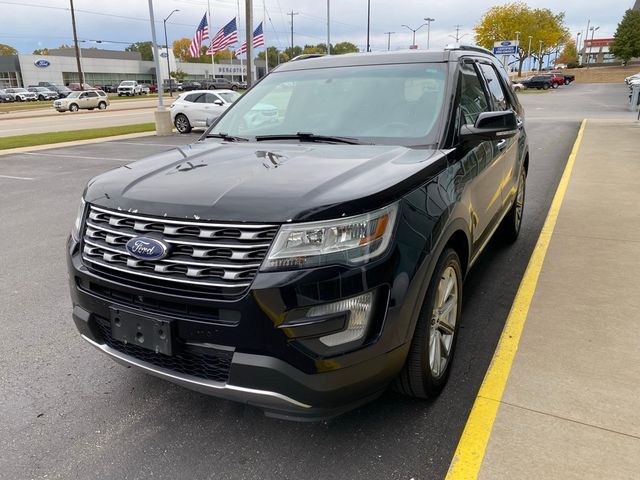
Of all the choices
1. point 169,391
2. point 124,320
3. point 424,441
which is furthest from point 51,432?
point 424,441

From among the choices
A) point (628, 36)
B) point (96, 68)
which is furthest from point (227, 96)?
point (628, 36)

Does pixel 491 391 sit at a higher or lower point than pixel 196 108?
lower

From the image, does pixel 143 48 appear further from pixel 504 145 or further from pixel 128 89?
pixel 504 145

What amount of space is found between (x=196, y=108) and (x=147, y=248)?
1839 cm

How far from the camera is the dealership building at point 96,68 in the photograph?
77062mm

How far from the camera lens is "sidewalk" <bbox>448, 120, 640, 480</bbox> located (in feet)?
7.93

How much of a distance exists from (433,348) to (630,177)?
306 inches

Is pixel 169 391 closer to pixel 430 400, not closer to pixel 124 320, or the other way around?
pixel 124 320

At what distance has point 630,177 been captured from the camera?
886 cm

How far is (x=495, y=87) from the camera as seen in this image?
469 centimetres

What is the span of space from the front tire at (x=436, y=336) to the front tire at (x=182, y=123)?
1849 cm

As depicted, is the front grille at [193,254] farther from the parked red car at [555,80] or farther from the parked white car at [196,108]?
the parked red car at [555,80]

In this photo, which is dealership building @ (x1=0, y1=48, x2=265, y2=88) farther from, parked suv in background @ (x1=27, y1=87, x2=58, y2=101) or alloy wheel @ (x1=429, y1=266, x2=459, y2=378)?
alloy wheel @ (x1=429, y1=266, x2=459, y2=378)

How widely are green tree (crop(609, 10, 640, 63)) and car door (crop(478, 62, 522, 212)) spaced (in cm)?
9566
